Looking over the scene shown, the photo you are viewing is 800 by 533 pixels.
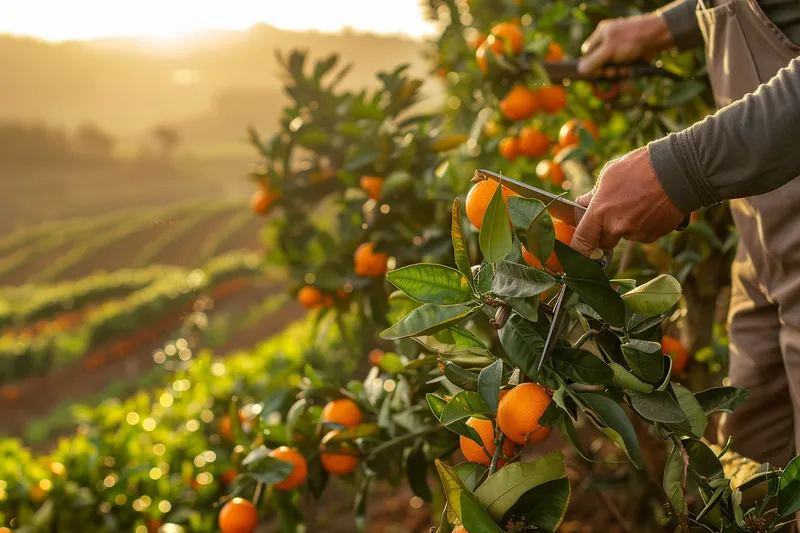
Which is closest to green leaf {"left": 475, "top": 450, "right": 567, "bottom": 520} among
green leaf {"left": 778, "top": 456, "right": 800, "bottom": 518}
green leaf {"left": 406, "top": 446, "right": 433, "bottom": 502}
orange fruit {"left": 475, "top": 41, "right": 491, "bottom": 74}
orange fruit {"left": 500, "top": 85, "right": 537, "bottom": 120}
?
green leaf {"left": 778, "top": 456, "right": 800, "bottom": 518}

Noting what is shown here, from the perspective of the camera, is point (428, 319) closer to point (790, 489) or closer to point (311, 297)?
point (790, 489)

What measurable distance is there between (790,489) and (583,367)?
15.0 inches

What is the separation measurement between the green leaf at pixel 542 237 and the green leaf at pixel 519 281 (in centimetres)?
2

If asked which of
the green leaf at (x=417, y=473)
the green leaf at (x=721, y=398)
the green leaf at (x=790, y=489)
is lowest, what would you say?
the green leaf at (x=417, y=473)

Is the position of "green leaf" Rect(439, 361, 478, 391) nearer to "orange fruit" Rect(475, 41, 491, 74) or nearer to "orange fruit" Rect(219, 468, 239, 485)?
"orange fruit" Rect(475, 41, 491, 74)

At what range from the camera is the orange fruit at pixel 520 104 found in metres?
1.88

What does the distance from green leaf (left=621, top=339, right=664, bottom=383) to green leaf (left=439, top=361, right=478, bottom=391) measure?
0.22 meters

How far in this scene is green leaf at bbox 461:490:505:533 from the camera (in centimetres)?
86

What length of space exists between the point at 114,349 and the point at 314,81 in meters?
8.11

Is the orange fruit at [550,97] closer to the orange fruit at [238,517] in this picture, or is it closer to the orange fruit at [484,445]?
the orange fruit at [484,445]

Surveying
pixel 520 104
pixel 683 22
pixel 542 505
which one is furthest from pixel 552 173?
pixel 542 505

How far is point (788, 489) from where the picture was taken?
3.16 ft

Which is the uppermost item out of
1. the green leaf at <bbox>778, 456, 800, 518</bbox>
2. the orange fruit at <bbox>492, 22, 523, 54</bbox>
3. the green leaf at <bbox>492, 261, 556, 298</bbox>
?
the orange fruit at <bbox>492, 22, 523, 54</bbox>

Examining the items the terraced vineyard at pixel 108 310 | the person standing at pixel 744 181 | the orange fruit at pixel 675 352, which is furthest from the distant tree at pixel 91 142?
the person standing at pixel 744 181
